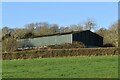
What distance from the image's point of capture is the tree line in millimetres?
55362

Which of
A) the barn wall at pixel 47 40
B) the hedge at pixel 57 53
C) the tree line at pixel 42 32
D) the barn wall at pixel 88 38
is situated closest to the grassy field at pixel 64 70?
the hedge at pixel 57 53

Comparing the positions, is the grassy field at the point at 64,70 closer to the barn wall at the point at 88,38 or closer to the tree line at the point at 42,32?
the tree line at the point at 42,32

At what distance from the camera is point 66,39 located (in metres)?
73.4

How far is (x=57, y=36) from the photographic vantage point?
249 ft

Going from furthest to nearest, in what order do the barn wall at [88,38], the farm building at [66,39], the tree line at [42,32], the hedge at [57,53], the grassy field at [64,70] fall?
the barn wall at [88,38] < the farm building at [66,39] < the tree line at [42,32] < the hedge at [57,53] < the grassy field at [64,70]

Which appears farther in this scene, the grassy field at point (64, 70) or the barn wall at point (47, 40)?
the barn wall at point (47, 40)

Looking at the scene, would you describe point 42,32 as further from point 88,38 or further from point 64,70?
point 64,70

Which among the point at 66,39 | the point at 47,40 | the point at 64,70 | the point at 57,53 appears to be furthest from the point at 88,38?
the point at 64,70

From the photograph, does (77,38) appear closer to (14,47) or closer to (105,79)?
(14,47)

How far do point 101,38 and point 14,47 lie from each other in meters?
31.7

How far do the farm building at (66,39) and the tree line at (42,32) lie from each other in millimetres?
2074

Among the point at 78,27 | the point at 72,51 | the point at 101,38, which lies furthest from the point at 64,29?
the point at 72,51

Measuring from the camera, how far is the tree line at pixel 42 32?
55362mm

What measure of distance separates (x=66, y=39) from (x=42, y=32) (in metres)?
22.6
